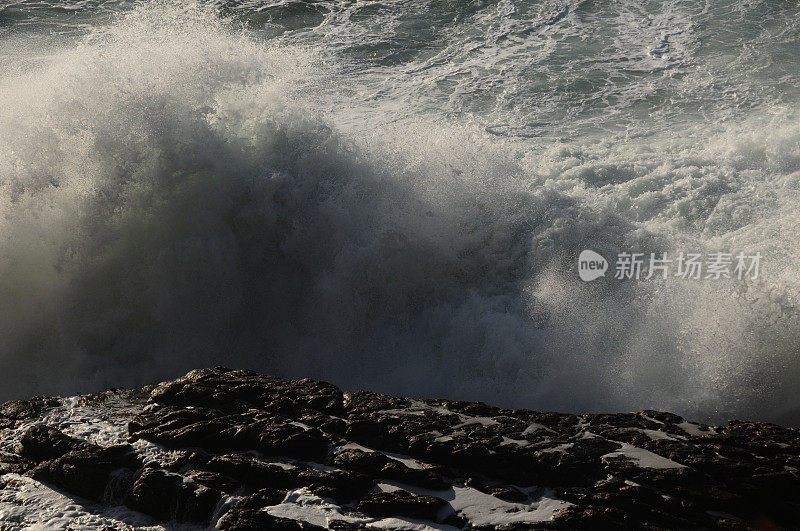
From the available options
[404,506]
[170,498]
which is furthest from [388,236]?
[404,506]

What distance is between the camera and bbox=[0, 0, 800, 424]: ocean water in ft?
27.3

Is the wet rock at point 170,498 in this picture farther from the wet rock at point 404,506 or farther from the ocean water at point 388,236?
the ocean water at point 388,236

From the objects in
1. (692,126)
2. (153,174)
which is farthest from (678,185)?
(153,174)

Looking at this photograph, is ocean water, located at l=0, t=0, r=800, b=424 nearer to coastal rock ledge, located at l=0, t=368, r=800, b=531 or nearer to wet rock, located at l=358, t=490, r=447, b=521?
coastal rock ledge, located at l=0, t=368, r=800, b=531

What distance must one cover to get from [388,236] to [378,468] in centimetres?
473

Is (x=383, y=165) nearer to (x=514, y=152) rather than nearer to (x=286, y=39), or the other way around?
(x=514, y=152)

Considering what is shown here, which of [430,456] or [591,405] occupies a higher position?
[430,456]

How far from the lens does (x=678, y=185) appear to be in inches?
421

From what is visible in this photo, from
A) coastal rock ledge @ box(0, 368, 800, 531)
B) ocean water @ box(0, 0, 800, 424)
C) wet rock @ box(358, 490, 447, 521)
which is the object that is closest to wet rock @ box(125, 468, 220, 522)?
coastal rock ledge @ box(0, 368, 800, 531)

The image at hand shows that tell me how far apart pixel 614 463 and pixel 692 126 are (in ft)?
26.7

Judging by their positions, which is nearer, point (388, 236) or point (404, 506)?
point (404, 506)

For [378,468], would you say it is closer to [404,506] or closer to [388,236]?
[404,506]

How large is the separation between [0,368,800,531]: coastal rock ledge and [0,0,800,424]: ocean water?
1.96 m

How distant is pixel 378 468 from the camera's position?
218 inches
